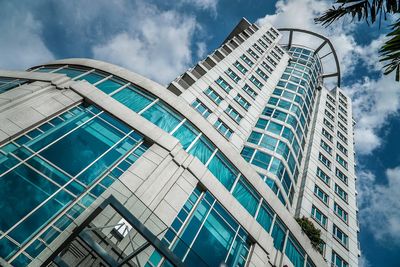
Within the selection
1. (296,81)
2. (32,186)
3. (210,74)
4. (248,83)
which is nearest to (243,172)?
(32,186)

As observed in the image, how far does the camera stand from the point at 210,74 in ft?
101

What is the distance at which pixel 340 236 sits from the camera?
90.9 ft

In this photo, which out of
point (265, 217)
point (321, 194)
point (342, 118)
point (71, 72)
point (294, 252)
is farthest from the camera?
point (342, 118)

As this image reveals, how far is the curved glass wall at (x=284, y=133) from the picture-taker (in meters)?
25.7

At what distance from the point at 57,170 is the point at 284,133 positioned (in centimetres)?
2435

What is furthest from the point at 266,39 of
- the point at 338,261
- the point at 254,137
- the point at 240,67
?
the point at 338,261

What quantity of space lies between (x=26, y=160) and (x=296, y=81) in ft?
125

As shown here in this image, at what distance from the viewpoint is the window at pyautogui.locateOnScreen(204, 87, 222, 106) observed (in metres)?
28.5

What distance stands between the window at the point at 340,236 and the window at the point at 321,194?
282 centimetres

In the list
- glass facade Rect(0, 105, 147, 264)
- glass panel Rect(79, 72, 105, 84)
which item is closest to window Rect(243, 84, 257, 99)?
glass panel Rect(79, 72, 105, 84)

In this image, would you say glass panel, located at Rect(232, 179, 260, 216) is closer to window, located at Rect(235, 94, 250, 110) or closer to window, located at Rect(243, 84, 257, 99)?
window, located at Rect(235, 94, 250, 110)

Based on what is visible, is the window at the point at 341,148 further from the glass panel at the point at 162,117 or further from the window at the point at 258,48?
the glass panel at the point at 162,117

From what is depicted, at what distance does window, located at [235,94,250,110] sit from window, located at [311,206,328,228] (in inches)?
494

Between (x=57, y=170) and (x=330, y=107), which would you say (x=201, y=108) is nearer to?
(x=57, y=170)
